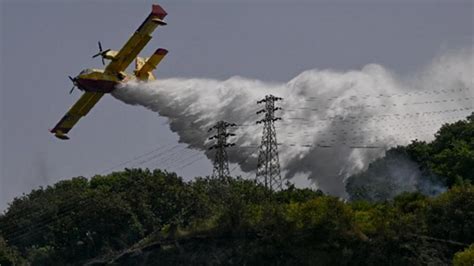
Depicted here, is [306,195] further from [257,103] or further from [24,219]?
[24,219]

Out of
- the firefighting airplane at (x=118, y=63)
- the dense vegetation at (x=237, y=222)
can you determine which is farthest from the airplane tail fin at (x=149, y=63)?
the dense vegetation at (x=237, y=222)

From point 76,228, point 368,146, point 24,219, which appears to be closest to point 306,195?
point 368,146

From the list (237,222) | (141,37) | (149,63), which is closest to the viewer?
(237,222)

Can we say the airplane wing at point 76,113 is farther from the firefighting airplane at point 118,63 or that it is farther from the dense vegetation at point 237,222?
the dense vegetation at point 237,222

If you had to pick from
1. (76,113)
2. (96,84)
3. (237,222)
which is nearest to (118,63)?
(96,84)

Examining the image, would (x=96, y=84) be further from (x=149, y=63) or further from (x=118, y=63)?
(x=149, y=63)

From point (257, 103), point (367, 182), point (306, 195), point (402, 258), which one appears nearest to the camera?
point (402, 258)
